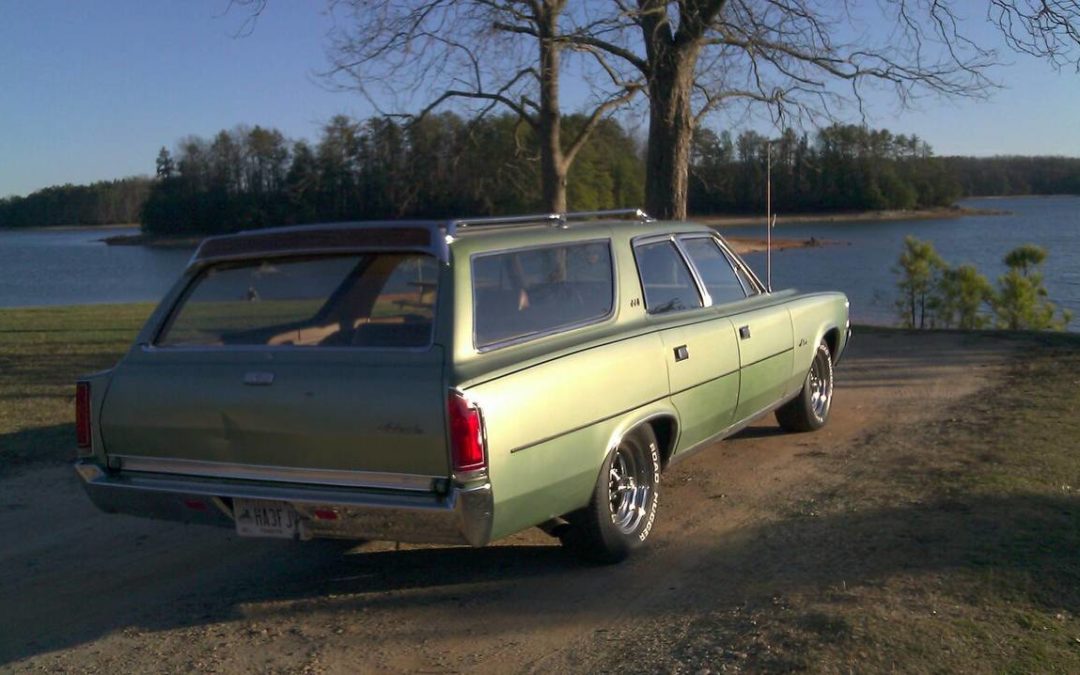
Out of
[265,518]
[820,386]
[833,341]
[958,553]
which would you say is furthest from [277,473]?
[833,341]

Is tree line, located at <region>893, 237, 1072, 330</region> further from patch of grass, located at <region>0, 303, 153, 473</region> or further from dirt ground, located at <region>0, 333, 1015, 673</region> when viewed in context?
dirt ground, located at <region>0, 333, 1015, 673</region>

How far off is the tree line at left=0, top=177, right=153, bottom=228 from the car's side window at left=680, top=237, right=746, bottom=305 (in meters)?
39.6

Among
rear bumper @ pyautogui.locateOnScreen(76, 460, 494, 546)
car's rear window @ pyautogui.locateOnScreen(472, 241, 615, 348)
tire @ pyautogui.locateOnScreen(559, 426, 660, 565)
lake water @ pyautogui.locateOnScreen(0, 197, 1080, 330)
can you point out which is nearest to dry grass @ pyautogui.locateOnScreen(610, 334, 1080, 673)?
tire @ pyautogui.locateOnScreen(559, 426, 660, 565)

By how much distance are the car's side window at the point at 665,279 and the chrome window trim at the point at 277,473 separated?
2.04 m

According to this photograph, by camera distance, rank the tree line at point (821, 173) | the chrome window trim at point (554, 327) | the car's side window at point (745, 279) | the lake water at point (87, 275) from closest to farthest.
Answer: the chrome window trim at point (554, 327) < the car's side window at point (745, 279) < the tree line at point (821, 173) < the lake water at point (87, 275)

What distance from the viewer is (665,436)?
5.85 meters

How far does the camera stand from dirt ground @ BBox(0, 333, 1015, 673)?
439 centimetres

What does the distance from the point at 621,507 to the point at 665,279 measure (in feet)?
4.92

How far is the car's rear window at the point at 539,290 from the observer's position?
16.1 feet

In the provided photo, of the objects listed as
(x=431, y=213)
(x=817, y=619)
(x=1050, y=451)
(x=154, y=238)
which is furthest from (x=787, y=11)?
(x=154, y=238)

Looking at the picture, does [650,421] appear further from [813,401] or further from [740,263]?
[813,401]

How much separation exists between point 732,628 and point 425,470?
54.8 inches

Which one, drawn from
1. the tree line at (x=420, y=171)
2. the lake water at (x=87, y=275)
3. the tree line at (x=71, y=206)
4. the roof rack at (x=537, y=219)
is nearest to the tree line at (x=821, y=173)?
the tree line at (x=420, y=171)

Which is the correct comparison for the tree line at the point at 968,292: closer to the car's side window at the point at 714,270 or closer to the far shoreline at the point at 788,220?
the far shoreline at the point at 788,220
